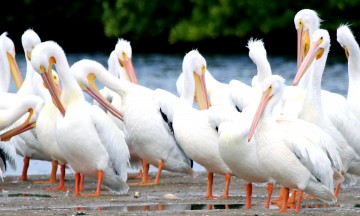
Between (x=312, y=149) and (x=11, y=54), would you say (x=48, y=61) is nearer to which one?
(x=312, y=149)

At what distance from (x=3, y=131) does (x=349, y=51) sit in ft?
13.0

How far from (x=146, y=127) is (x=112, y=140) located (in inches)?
36.1

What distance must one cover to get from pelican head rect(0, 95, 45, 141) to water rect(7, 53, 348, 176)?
1320 cm

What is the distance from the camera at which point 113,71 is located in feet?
45.6

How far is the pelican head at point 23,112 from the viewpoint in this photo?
10953 millimetres

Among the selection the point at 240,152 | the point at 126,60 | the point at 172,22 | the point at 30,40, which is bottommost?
the point at 240,152

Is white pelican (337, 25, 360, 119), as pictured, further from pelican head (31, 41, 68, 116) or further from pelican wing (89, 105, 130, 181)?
pelican head (31, 41, 68, 116)

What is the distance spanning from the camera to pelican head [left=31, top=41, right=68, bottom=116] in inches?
403

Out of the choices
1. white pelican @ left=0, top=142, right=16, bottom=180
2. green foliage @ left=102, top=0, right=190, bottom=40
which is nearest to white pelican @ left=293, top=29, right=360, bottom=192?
white pelican @ left=0, top=142, right=16, bottom=180

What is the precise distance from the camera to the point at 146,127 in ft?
37.1

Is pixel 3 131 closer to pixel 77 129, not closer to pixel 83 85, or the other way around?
pixel 83 85

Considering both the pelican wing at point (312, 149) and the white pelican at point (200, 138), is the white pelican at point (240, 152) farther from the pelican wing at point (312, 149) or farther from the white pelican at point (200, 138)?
the white pelican at point (200, 138)

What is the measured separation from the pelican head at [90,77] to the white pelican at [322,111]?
204cm

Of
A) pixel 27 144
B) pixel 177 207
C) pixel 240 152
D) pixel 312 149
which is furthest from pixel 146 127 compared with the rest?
→ pixel 312 149
